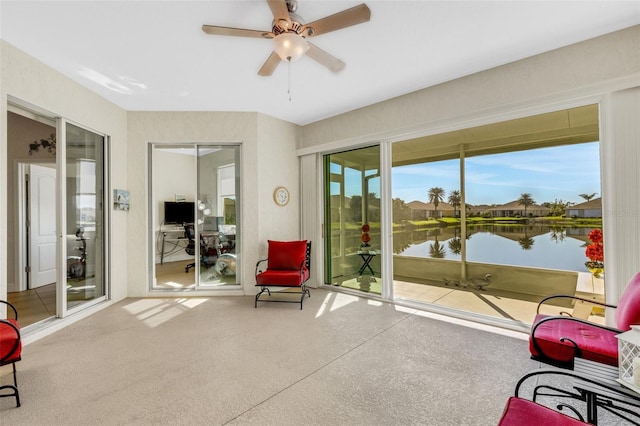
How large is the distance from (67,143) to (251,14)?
118 inches

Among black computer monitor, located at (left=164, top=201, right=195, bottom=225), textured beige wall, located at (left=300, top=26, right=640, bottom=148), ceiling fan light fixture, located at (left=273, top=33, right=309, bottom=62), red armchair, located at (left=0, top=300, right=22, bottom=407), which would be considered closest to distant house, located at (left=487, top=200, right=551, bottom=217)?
textured beige wall, located at (left=300, top=26, right=640, bottom=148)

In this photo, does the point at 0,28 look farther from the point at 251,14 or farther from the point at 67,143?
the point at 251,14

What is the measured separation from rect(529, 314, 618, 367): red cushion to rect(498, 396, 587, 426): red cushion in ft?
2.94

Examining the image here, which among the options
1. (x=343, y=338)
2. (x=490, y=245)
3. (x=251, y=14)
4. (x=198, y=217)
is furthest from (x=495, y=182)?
(x=198, y=217)

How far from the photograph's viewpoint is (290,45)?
7.36 feet

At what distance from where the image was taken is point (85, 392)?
2.18 metres

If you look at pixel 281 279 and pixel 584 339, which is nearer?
pixel 584 339

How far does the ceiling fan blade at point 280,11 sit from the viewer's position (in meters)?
1.98

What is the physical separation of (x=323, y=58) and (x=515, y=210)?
15.0 feet

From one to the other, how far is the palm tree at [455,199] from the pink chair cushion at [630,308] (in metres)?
3.65

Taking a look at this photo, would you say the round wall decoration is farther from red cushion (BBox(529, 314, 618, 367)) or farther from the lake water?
red cushion (BBox(529, 314, 618, 367))

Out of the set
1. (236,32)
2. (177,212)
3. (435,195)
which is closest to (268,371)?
(236,32)

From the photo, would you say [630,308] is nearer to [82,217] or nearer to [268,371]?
[268,371]

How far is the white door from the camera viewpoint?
16.3 ft
